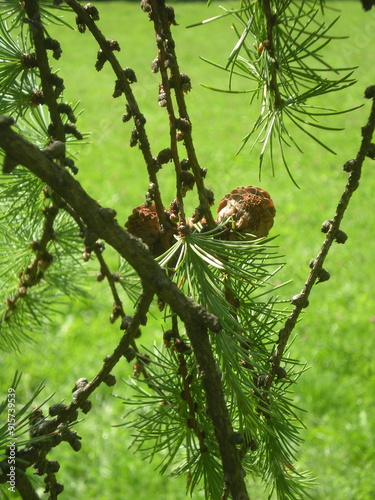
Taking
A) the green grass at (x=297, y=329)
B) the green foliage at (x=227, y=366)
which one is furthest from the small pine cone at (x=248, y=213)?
the green grass at (x=297, y=329)

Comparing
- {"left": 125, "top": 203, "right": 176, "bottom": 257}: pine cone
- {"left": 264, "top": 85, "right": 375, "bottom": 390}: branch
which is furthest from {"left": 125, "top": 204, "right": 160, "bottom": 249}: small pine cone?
{"left": 264, "top": 85, "right": 375, "bottom": 390}: branch

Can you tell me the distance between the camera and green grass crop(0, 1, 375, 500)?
5.03 ft

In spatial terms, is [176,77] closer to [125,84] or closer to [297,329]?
[125,84]

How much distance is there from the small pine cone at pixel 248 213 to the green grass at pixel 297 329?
113 millimetres

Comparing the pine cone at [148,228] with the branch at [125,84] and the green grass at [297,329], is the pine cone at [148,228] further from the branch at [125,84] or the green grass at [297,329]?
the green grass at [297,329]

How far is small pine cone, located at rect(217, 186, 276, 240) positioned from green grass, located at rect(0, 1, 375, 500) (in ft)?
0.37

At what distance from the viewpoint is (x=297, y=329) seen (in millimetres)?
2037

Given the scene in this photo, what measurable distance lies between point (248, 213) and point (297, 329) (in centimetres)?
167

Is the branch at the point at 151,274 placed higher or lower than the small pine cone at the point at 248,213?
lower

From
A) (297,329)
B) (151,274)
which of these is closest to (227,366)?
(151,274)

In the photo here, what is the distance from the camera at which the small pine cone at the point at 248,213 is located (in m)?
0.43

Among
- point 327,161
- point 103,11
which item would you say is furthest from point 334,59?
point 103,11

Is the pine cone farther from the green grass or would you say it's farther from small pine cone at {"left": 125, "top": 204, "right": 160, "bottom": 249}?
the green grass

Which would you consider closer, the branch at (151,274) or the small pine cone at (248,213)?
the branch at (151,274)
